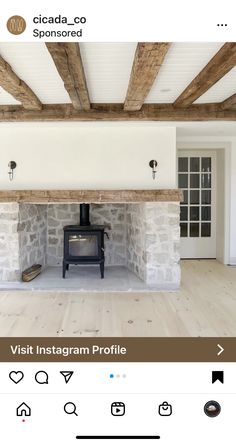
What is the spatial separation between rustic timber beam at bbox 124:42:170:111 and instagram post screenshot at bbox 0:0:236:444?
0.04 feet

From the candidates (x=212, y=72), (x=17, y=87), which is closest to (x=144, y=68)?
(x=212, y=72)

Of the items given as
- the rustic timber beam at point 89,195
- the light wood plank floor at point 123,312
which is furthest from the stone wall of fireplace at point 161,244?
the light wood plank floor at point 123,312

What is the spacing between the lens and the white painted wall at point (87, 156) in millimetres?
3002

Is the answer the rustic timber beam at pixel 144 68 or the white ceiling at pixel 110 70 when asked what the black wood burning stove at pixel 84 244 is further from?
the rustic timber beam at pixel 144 68

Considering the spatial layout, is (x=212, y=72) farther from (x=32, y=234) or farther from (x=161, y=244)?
(x=32, y=234)

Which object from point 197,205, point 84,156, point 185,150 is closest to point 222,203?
point 197,205

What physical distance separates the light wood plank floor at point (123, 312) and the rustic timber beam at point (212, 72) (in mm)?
1550

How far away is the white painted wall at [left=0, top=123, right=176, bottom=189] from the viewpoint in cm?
300

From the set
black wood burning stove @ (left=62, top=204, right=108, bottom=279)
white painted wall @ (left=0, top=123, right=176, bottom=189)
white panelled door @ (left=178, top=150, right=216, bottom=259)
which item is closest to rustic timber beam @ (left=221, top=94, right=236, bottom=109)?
white painted wall @ (left=0, top=123, right=176, bottom=189)

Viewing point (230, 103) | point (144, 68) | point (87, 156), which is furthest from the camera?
point (87, 156)
